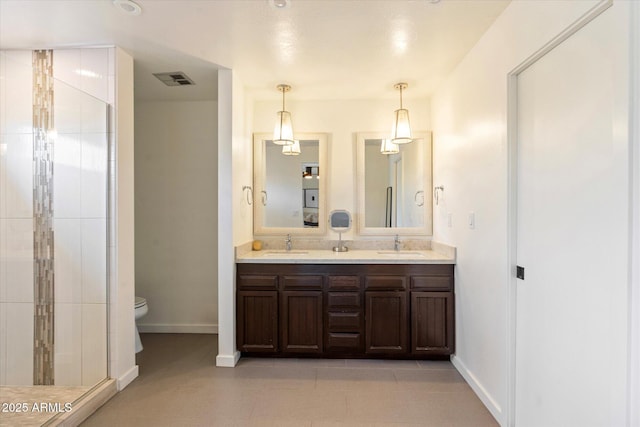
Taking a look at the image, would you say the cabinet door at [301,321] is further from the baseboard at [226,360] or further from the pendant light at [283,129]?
the pendant light at [283,129]

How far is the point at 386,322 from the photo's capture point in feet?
8.59

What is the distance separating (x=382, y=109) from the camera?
10.7 ft

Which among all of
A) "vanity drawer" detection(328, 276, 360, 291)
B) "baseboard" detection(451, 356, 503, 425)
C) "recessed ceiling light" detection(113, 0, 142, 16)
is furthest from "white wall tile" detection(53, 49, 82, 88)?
"baseboard" detection(451, 356, 503, 425)

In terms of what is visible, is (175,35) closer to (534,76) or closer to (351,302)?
(534,76)

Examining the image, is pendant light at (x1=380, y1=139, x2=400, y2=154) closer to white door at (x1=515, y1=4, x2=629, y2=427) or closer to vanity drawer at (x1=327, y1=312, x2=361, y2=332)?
white door at (x1=515, y1=4, x2=629, y2=427)

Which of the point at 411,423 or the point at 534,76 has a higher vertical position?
the point at 534,76

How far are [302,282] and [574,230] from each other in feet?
6.20

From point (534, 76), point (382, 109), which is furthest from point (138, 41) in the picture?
point (534, 76)

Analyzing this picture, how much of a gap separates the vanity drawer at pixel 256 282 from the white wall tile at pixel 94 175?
3.68ft

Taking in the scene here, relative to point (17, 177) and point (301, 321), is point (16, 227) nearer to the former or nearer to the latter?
point (17, 177)

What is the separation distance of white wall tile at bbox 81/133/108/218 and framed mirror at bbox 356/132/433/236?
220 centimetres

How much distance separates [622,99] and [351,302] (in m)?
2.10

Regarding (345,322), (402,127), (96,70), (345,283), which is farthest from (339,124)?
(96,70)

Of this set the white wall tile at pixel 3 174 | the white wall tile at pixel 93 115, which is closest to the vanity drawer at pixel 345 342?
the white wall tile at pixel 93 115
